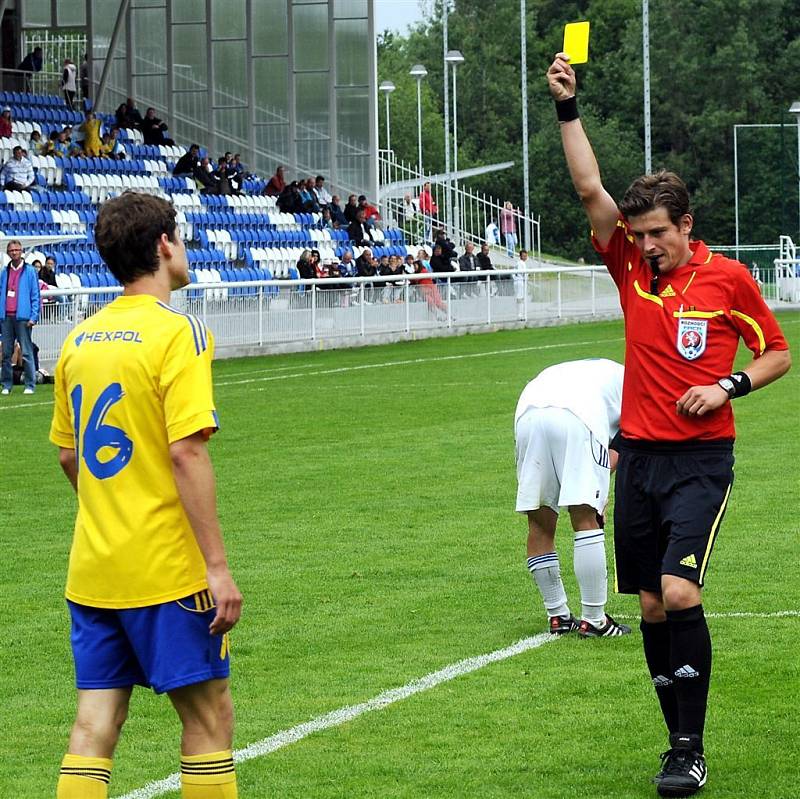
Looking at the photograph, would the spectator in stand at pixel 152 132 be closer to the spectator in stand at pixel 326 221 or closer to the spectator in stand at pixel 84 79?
the spectator in stand at pixel 84 79

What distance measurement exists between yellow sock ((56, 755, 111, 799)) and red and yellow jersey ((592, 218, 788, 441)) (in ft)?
7.28

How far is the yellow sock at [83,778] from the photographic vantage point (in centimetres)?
427

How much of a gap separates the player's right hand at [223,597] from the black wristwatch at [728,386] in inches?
79.5

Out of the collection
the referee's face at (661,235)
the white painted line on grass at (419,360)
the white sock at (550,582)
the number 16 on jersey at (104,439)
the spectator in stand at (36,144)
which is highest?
the spectator in stand at (36,144)

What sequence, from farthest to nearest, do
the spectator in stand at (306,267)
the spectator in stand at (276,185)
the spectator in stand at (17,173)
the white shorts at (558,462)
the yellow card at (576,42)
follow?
the spectator in stand at (276,185) < the spectator in stand at (306,267) < the spectator in stand at (17,173) < the white shorts at (558,462) < the yellow card at (576,42)

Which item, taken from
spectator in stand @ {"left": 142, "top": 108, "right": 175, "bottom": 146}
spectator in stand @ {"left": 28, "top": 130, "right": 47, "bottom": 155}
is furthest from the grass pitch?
spectator in stand @ {"left": 142, "top": 108, "right": 175, "bottom": 146}

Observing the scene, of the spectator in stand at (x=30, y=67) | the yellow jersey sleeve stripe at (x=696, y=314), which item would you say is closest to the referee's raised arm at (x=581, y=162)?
the yellow jersey sleeve stripe at (x=696, y=314)

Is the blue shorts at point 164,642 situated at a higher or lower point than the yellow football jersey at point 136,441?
lower

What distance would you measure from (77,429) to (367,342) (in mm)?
24570

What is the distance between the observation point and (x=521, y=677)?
7102mm

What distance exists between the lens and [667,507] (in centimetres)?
Answer: 563

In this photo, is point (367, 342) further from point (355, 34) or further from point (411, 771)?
point (411, 771)

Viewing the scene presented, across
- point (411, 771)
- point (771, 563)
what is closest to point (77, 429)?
point (411, 771)

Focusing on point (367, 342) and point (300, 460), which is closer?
point (300, 460)
